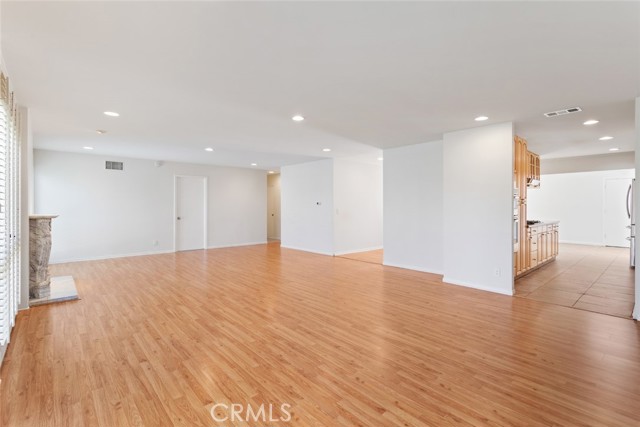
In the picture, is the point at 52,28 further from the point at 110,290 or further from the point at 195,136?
the point at 110,290

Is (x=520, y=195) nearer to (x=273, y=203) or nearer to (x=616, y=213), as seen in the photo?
(x=616, y=213)

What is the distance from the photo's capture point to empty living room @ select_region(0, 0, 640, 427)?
194cm

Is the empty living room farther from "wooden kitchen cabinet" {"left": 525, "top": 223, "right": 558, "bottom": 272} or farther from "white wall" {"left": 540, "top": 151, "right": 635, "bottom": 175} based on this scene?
"white wall" {"left": 540, "top": 151, "right": 635, "bottom": 175}

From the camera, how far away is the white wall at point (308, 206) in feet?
26.2

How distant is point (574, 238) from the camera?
951 centimetres

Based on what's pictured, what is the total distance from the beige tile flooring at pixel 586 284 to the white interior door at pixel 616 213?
2.21 metres

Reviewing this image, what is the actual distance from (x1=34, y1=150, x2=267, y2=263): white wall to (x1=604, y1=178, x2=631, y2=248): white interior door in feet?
36.6

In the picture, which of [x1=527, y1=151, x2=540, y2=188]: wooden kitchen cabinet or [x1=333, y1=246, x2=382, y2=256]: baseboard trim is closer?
[x1=527, y1=151, x2=540, y2=188]: wooden kitchen cabinet

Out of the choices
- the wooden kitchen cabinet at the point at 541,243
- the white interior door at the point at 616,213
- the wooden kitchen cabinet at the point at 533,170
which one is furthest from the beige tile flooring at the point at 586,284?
the white interior door at the point at 616,213

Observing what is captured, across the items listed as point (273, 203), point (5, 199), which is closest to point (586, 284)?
point (5, 199)

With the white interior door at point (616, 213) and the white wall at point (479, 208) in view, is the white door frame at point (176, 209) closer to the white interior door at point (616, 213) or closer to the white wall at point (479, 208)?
the white wall at point (479, 208)

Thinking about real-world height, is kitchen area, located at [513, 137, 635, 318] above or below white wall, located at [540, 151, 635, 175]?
below

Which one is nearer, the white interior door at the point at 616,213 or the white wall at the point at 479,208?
the white wall at the point at 479,208

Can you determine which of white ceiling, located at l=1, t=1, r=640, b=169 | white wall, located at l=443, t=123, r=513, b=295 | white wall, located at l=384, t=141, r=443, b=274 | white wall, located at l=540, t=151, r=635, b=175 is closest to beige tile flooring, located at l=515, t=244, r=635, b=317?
white wall, located at l=443, t=123, r=513, b=295
